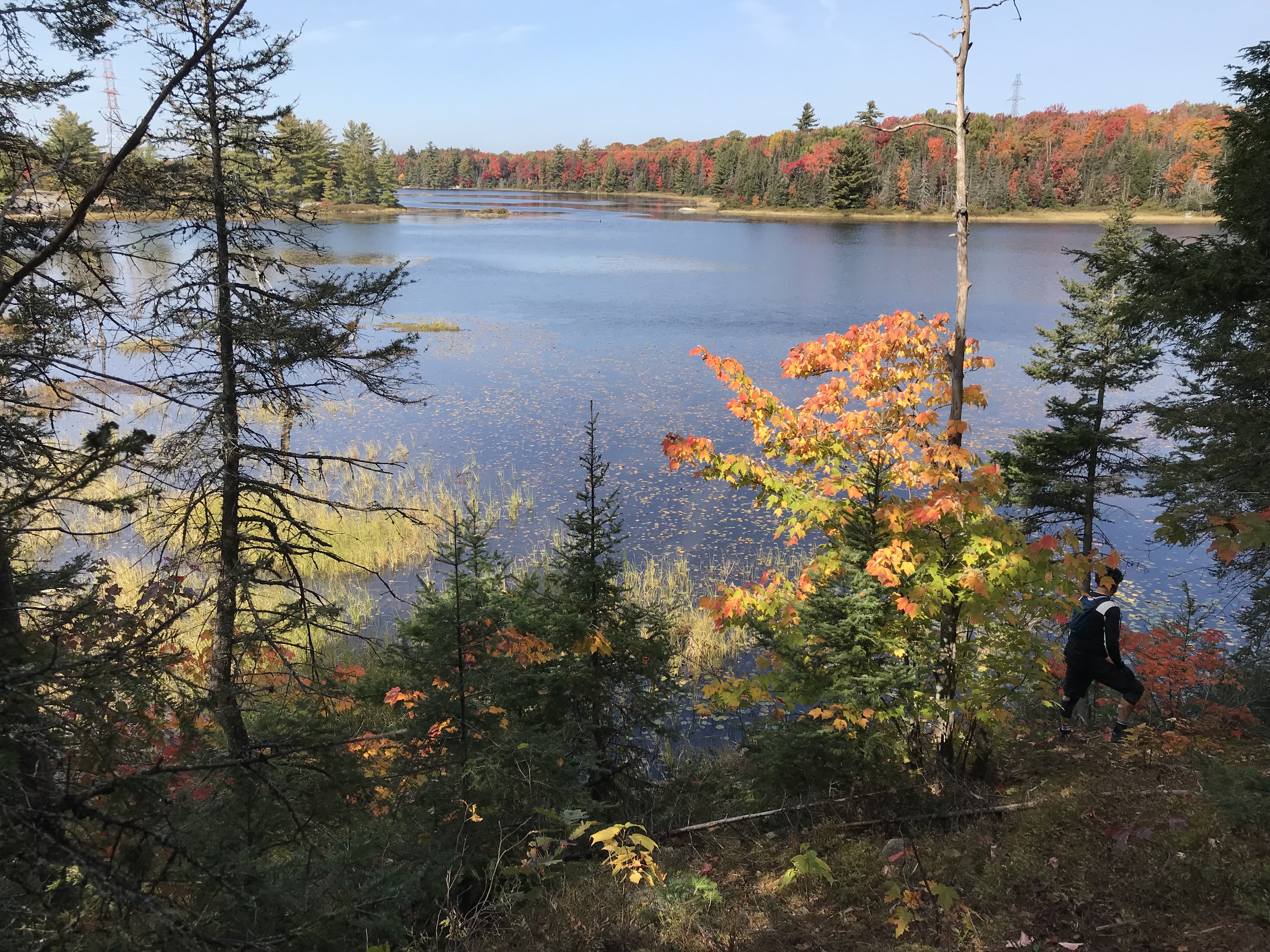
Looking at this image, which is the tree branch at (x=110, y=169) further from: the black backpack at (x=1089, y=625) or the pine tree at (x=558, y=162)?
the pine tree at (x=558, y=162)

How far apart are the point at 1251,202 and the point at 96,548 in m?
19.7

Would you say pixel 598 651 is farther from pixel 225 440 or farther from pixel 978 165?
pixel 978 165

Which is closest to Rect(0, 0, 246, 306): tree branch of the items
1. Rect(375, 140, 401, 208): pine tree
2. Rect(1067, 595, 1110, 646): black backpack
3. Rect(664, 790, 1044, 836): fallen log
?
Rect(664, 790, 1044, 836): fallen log

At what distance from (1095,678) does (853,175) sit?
107 m

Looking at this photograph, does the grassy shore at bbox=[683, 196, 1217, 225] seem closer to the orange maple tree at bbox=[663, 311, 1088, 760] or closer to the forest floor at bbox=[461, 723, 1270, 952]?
the orange maple tree at bbox=[663, 311, 1088, 760]

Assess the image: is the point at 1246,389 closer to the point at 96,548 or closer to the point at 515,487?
the point at 515,487

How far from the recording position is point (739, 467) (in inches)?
266

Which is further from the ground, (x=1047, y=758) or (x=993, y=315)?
(x=993, y=315)

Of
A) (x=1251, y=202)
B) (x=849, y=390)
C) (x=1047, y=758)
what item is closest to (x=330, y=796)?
(x=849, y=390)

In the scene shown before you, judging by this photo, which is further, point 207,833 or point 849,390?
point 849,390

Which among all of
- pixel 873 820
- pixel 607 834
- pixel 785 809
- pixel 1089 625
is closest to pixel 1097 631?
pixel 1089 625

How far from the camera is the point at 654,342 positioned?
3250cm

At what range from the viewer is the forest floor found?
429 cm

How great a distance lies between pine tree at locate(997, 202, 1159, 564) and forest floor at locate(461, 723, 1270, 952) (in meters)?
7.83
